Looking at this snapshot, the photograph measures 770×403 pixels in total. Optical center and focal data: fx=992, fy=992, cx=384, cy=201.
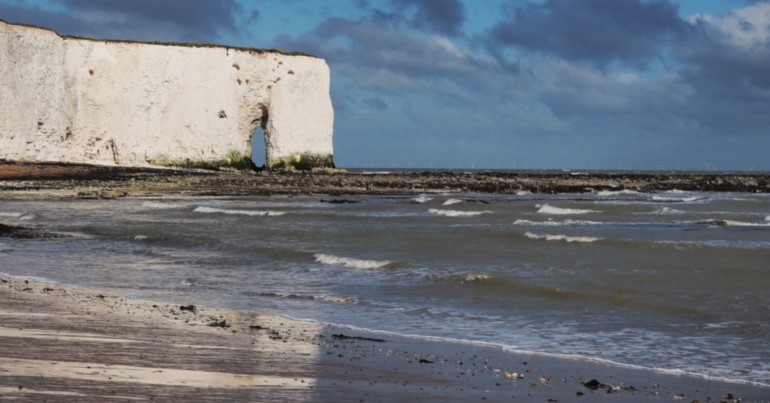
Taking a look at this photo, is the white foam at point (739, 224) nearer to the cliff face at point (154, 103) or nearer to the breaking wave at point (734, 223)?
the breaking wave at point (734, 223)

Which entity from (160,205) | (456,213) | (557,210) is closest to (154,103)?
(160,205)

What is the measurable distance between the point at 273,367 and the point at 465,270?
24.6ft

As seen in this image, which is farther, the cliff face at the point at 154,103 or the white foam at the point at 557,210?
the cliff face at the point at 154,103

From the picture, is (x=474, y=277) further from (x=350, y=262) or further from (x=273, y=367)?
(x=273, y=367)

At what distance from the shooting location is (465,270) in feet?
45.5

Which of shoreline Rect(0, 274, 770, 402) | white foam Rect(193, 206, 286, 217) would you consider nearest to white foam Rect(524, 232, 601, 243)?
white foam Rect(193, 206, 286, 217)

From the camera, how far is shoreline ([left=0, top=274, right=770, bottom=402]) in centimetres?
570

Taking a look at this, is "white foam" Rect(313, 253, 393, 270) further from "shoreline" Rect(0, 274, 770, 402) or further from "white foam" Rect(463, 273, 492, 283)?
"shoreline" Rect(0, 274, 770, 402)

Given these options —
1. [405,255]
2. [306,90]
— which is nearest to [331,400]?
[405,255]

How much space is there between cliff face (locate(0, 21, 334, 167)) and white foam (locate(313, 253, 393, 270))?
104ft

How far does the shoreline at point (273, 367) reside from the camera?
570 cm

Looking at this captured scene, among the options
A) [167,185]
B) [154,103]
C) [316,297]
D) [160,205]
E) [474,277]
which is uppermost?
[154,103]

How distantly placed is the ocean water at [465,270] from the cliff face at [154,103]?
19.7m

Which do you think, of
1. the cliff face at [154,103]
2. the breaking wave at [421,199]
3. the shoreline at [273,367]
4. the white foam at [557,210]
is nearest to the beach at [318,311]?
the shoreline at [273,367]
